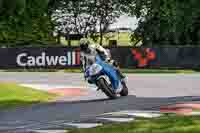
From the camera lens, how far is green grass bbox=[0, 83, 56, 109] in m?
17.9

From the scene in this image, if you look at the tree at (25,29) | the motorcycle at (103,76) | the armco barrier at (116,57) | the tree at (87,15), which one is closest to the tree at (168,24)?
the tree at (87,15)

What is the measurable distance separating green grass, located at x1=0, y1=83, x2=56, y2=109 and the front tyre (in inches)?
64.9

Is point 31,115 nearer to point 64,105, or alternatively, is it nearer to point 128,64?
point 64,105

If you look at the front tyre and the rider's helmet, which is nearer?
the rider's helmet

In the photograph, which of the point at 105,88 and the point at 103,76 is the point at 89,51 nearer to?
the point at 103,76

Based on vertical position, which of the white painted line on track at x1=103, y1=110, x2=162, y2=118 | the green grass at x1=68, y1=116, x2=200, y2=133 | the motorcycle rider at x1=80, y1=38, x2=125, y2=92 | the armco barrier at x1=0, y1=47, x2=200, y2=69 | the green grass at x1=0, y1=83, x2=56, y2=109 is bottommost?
the armco barrier at x1=0, y1=47, x2=200, y2=69

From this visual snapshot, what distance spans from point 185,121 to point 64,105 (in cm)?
594

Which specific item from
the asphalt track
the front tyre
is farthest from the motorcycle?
the asphalt track

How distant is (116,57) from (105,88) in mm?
21322

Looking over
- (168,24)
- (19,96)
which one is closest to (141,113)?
(19,96)

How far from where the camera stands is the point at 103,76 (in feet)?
60.2

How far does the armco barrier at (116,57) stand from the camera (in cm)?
3891

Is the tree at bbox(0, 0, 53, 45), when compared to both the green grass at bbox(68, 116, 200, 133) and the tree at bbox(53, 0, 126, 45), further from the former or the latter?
the green grass at bbox(68, 116, 200, 133)

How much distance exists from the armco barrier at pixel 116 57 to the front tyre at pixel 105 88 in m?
20.4
